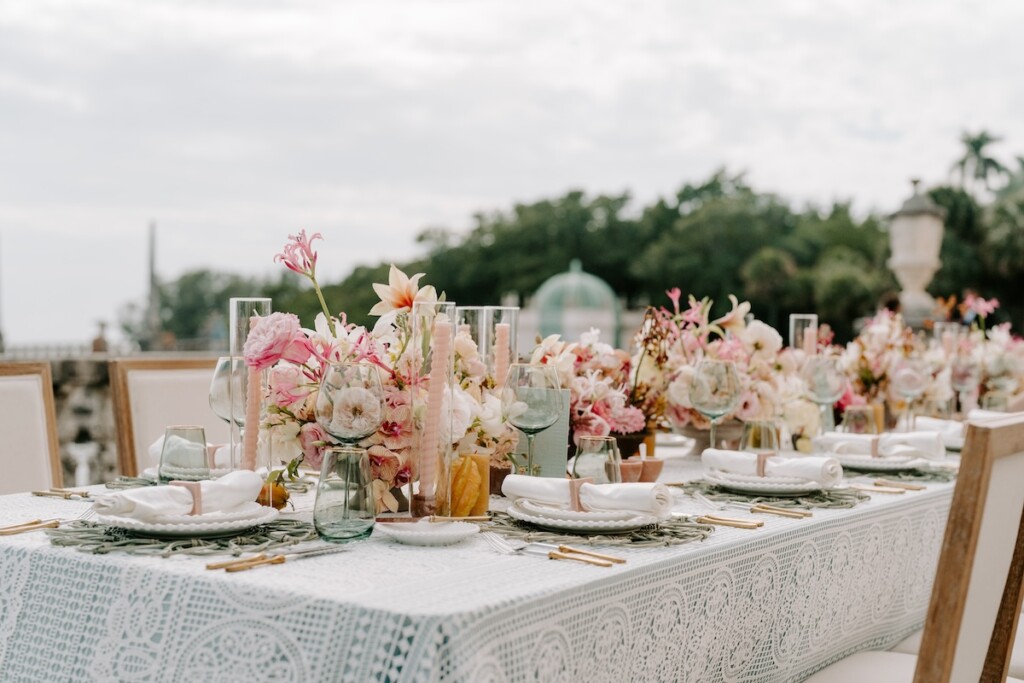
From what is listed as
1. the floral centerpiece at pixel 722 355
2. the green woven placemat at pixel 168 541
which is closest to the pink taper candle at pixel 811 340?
the floral centerpiece at pixel 722 355

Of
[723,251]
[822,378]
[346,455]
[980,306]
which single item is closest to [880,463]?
[822,378]

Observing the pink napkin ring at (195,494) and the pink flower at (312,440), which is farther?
the pink flower at (312,440)

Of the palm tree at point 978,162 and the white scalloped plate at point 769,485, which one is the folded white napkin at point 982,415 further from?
the palm tree at point 978,162

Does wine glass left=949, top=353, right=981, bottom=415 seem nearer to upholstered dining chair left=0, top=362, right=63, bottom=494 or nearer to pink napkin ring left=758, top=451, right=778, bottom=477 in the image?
pink napkin ring left=758, top=451, right=778, bottom=477

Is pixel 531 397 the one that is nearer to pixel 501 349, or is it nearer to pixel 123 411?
pixel 501 349

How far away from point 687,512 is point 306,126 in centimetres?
3646

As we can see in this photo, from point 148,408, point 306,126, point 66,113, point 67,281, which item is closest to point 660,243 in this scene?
point 306,126

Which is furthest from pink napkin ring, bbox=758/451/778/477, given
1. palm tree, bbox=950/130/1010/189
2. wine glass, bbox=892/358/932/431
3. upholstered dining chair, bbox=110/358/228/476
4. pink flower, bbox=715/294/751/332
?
palm tree, bbox=950/130/1010/189

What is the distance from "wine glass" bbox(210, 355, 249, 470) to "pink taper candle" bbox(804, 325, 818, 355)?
182 centimetres

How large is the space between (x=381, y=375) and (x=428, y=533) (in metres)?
0.34

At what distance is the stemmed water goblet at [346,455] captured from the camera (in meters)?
1.51

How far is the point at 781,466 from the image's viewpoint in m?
2.19

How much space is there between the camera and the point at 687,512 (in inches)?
74.7

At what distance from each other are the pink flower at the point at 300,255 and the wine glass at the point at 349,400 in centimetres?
19
